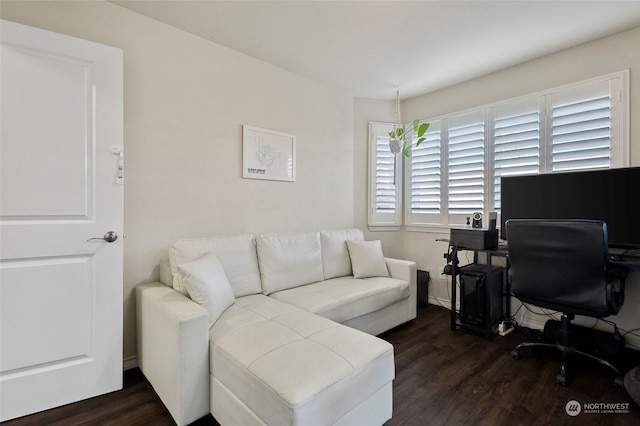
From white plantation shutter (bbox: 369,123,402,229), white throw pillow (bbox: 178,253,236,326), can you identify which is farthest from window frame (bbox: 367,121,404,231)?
white throw pillow (bbox: 178,253,236,326)

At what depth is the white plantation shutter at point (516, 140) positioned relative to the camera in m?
2.82

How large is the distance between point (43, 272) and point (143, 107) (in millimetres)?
1238

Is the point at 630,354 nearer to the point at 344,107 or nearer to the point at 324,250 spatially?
the point at 324,250

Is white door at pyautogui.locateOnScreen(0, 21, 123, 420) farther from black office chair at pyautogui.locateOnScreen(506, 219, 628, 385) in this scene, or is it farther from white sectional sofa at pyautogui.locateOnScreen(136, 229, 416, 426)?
black office chair at pyautogui.locateOnScreen(506, 219, 628, 385)

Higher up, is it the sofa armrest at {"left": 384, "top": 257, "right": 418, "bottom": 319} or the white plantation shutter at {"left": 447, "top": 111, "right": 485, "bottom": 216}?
the white plantation shutter at {"left": 447, "top": 111, "right": 485, "bottom": 216}

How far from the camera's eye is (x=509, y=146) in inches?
117

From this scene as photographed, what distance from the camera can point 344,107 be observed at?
3.57 meters

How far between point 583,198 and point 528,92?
3.81ft

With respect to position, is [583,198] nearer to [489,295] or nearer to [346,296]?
[489,295]

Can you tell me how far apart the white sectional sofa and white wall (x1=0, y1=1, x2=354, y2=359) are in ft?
0.83

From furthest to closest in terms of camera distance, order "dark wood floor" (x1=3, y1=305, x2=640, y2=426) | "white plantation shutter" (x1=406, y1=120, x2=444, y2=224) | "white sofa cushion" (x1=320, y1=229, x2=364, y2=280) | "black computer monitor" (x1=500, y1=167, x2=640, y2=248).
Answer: "white plantation shutter" (x1=406, y1=120, x2=444, y2=224) < "white sofa cushion" (x1=320, y1=229, x2=364, y2=280) < "black computer monitor" (x1=500, y1=167, x2=640, y2=248) < "dark wood floor" (x1=3, y1=305, x2=640, y2=426)

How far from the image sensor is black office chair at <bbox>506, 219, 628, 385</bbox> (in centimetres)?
184

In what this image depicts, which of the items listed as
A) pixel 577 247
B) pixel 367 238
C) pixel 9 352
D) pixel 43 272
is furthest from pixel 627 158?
pixel 9 352

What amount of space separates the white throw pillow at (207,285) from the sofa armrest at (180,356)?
0.26 feet
